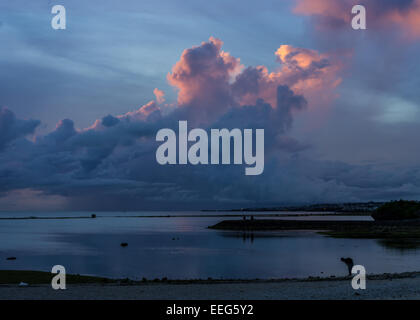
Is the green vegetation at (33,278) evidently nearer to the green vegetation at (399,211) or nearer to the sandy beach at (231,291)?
the sandy beach at (231,291)

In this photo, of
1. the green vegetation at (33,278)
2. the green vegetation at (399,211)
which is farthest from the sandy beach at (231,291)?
the green vegetation at (399,211)

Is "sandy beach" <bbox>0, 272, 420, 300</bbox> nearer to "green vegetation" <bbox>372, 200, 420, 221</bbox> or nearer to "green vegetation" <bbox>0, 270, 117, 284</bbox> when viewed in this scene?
"green vegetation" <bbox>0, 270, 117, 284</bbox>

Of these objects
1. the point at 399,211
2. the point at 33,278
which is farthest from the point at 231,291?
the point at 399,211

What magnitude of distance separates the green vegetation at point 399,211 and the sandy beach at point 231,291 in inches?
4994

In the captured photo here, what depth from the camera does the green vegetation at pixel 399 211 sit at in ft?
478

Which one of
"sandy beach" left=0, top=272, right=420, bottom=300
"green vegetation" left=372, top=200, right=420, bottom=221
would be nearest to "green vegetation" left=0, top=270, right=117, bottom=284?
"sandy beach" left=0, top=272, right=420, bottom=300

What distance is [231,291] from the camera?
2608 cm

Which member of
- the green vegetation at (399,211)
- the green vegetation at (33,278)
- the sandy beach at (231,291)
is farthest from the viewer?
the green vegetation at (399,211)

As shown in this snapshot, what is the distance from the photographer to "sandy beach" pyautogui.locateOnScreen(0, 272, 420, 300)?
23625 mm

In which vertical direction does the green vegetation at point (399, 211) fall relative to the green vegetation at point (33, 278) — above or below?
above

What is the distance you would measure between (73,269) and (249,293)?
28282 mm

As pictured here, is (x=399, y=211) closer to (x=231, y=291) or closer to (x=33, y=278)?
(x=33, y=278)

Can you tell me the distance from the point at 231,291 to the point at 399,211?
14141 cm
